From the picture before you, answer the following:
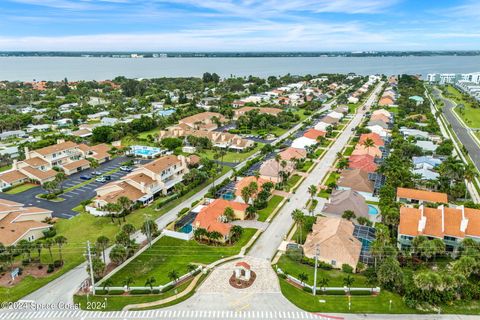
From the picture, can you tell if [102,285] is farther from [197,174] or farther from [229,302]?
[197,174]

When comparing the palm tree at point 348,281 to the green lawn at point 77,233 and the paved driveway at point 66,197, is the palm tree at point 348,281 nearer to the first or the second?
the green lawn at point 77,233

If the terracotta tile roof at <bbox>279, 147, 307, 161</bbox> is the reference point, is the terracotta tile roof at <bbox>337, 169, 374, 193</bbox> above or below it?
below

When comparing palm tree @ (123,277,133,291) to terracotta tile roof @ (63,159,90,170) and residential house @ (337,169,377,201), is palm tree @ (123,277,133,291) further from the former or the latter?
terracotta tile roof @ (63,159,90,170)

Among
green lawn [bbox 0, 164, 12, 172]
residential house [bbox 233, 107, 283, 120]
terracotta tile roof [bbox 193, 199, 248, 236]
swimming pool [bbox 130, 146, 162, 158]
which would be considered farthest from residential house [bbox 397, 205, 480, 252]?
residential house [bbox 233, 107, 283, 120]

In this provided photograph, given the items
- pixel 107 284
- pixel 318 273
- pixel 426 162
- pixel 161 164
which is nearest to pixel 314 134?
pixel 426 162

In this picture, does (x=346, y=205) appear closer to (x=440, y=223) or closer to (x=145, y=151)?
(x=440, y=223)

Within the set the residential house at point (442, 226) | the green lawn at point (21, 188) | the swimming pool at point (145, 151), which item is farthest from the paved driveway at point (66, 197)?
the residential house at point (442, 226)

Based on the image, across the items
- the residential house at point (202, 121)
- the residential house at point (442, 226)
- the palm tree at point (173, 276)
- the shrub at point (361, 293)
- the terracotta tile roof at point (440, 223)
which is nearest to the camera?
the shrub at point (361, 293)
